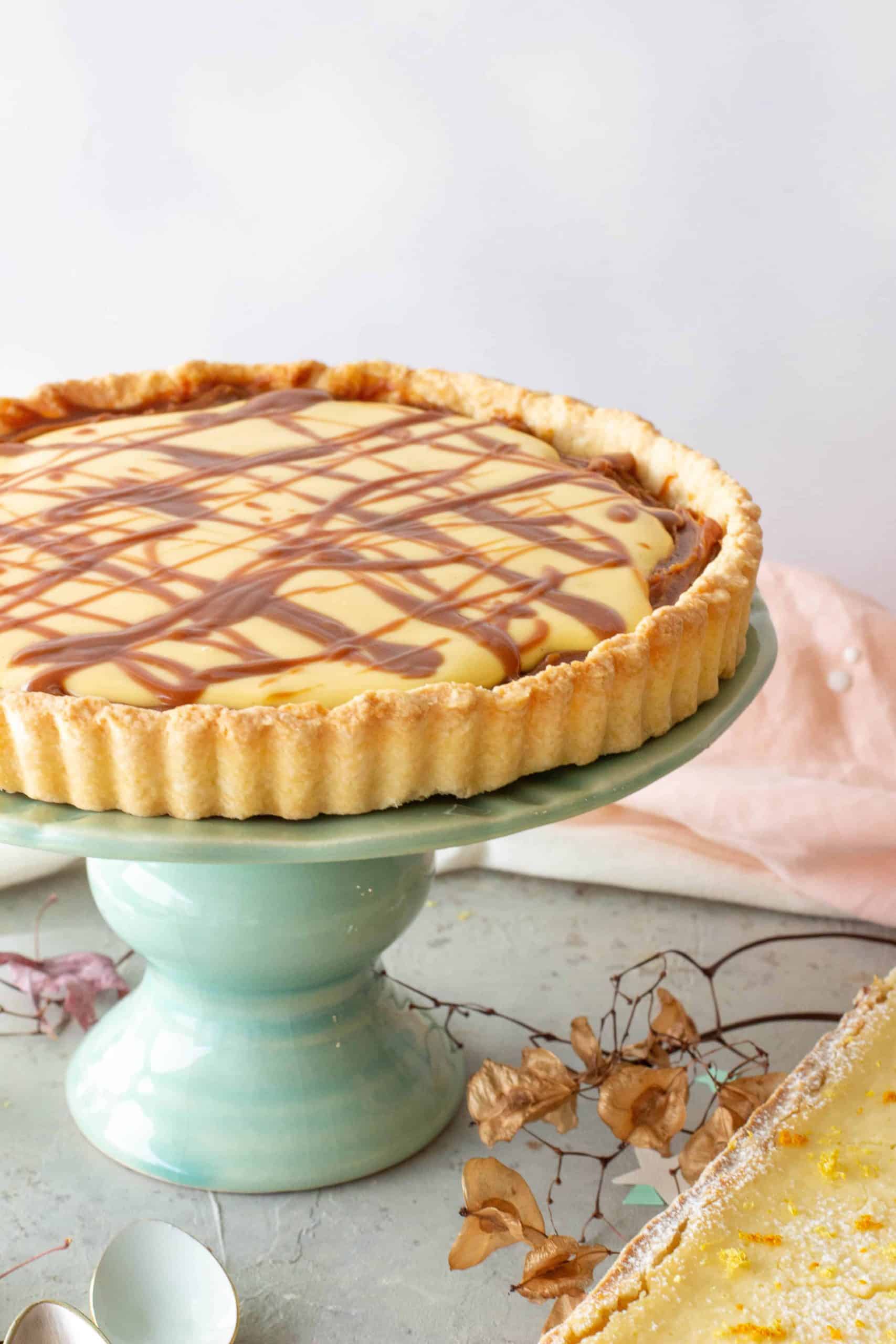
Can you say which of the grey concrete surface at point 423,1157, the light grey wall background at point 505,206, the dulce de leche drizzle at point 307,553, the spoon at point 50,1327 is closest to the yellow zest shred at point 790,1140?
the grey concrete surface at point 423,1157

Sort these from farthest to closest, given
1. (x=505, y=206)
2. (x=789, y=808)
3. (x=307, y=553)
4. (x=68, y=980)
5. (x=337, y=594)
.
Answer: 1. (x=505, y=206)
2. (x=789, y=808)
3. (x=68, y=980)
4. (x=307, y=553)
5. (x=337, y=594)

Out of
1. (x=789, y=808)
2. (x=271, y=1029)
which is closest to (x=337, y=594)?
(x=271, y=1029)

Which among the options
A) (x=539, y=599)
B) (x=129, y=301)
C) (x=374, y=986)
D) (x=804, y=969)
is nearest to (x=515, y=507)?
(x=539, y=599)

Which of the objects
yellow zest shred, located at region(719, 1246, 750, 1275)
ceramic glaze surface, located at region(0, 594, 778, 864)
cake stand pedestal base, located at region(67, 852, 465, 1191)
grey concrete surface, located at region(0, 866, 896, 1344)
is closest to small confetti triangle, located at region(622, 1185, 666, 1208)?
grey concrete surface, located at region(0, 866, 896, 1344)

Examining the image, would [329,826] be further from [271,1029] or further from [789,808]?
[789,808]

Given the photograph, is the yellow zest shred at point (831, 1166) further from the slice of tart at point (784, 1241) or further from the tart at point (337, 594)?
the tart at point (337, 594)
